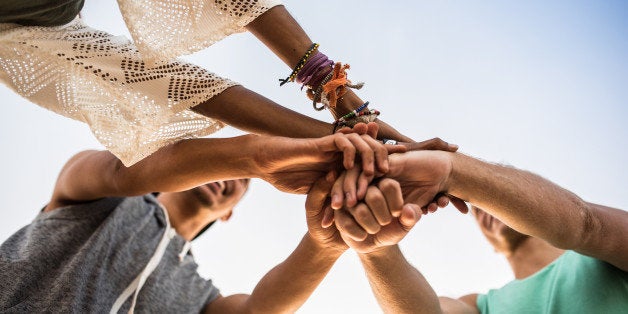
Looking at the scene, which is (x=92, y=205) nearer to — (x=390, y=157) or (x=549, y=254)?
(x=390, y=157)

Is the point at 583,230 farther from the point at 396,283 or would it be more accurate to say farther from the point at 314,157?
the point at 314,157

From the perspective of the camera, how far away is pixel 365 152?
1.06m

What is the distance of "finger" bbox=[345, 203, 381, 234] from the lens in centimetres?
108

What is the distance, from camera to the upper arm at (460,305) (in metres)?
1.61

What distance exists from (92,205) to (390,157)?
1005 mm

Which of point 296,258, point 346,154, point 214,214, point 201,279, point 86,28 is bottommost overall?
point 201,279

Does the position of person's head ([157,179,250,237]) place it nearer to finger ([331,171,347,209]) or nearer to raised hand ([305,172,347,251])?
raised hand ([305,172,347,251])

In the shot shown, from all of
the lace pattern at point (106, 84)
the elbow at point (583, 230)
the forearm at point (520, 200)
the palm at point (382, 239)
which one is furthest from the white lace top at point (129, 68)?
the elbow at point (583, 230)

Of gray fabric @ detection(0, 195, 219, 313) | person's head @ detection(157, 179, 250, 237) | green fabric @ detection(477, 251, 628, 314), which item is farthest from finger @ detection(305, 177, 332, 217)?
person's head @ detection(157, 179, 250, 237)

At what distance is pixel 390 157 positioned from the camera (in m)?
1.12

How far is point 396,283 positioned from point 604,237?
574 mm

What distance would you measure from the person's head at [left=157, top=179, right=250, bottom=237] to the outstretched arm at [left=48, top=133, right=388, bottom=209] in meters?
0.71

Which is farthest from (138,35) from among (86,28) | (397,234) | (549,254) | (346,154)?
(549,254)

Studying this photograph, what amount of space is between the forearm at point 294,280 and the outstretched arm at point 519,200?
0.40 metres
